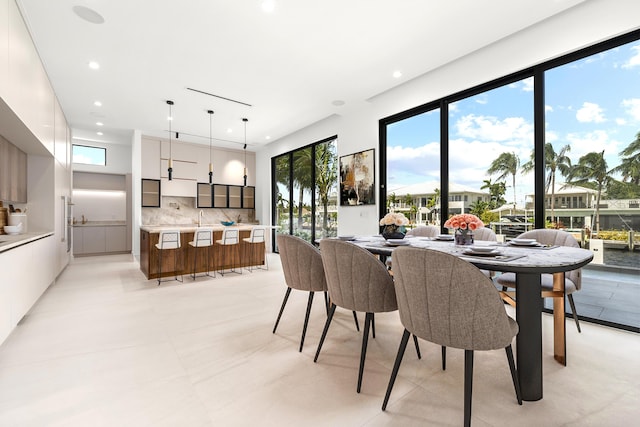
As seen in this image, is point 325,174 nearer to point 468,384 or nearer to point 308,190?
point 308,190

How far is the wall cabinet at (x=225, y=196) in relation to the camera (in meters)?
7.58

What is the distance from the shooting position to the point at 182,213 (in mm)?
7512

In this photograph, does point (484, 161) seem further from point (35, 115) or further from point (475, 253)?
point (35, 115)

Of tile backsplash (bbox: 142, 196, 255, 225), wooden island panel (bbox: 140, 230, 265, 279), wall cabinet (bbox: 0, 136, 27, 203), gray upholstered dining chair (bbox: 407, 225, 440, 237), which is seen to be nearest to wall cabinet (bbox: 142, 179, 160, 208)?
tile backsplash (bbox: 142, 196, 255, 225)

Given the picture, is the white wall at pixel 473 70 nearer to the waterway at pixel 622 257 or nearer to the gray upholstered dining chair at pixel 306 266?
the waterway at pixel 622 257

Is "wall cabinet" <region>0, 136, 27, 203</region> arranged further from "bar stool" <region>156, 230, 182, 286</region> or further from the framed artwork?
the framed artwork

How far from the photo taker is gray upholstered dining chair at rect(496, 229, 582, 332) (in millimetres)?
2202

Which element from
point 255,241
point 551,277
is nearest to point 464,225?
point 551,277

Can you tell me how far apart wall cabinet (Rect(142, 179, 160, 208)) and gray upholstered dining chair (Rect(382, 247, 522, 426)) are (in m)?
6.81

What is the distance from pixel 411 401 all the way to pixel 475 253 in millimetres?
889

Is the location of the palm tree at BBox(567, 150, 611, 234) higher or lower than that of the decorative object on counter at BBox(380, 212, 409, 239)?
higher

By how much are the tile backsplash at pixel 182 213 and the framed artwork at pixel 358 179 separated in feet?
12.9

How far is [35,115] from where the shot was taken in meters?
3.22

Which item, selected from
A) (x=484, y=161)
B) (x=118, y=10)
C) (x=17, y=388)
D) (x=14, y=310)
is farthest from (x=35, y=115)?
(x=484, y=161)
